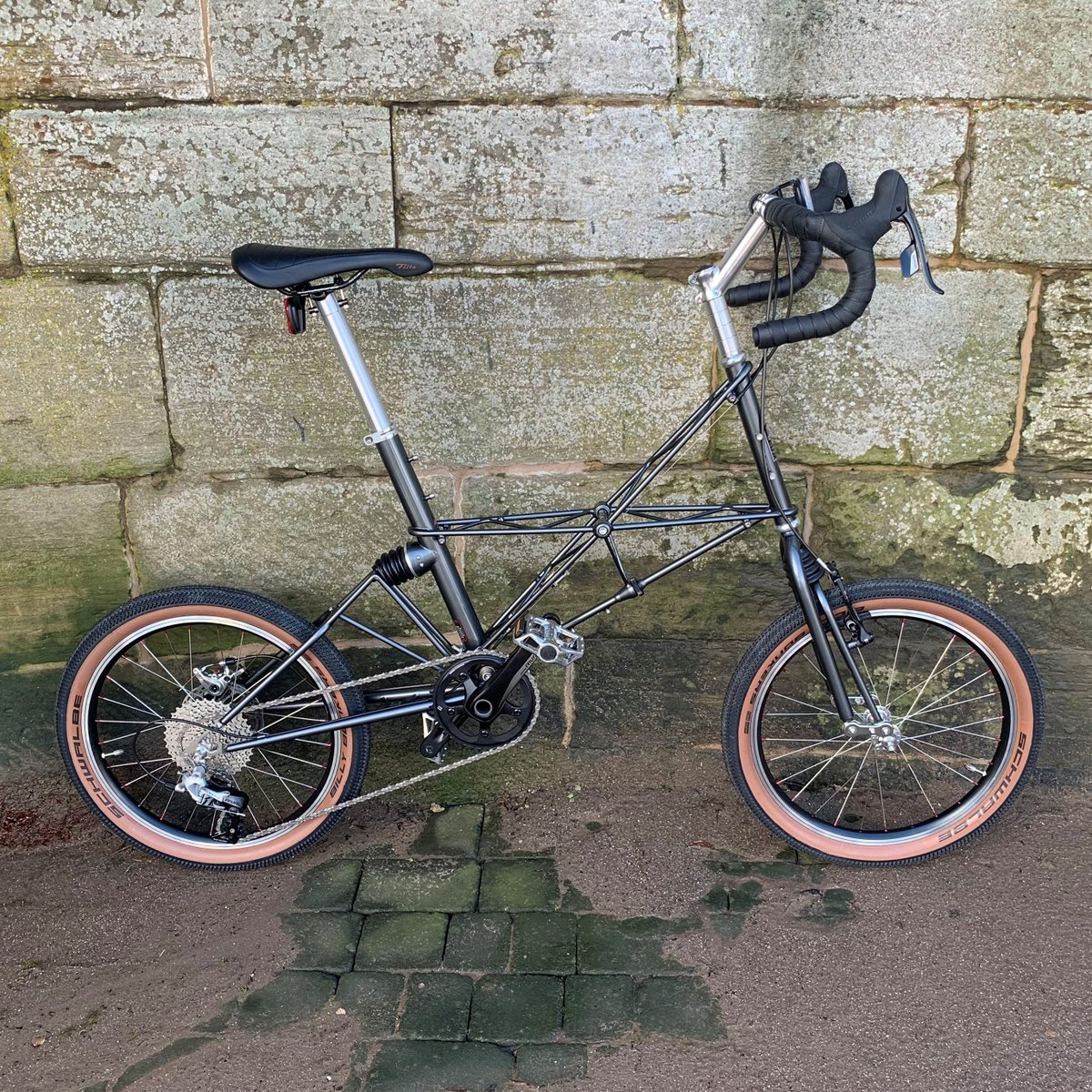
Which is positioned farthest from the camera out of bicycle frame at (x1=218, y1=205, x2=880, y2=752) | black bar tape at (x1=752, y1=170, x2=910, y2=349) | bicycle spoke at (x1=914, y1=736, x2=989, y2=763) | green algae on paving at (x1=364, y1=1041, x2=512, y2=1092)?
bicycle spoke at (x1=914, y1=736, x2=989, y2=763)

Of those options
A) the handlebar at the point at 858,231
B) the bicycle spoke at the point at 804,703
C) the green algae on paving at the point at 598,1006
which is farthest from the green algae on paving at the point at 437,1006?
the handlebar at the point at 858,231

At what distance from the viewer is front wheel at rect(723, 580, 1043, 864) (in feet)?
9.67

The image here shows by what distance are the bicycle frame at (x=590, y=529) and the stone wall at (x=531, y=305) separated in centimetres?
41

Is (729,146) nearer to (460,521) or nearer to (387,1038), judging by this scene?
(460,521)

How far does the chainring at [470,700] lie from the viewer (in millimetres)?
2955

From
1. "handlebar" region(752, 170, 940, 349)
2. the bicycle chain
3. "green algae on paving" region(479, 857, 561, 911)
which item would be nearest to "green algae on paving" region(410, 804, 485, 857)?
"green algae on paving" region(479, 857, 561, 911)

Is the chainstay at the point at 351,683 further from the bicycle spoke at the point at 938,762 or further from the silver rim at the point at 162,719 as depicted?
the bicycle spoke at the point at 938,762

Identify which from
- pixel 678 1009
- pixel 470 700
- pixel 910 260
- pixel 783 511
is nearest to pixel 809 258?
pixel 910 260

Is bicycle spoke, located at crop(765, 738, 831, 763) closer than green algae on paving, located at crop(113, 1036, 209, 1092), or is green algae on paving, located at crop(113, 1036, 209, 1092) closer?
green algae on paving, located at crop(113, 1036, 209, 1092)

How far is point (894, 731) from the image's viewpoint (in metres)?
2.97

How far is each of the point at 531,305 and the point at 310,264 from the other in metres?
0.74

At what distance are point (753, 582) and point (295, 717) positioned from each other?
60.3 inches

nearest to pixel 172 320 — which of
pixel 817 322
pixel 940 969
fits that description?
pixel 817 322

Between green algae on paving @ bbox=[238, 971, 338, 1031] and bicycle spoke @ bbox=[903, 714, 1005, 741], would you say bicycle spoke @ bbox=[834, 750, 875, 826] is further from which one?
green algae on paving @ bbox=[238, 971, 338, 1031]
